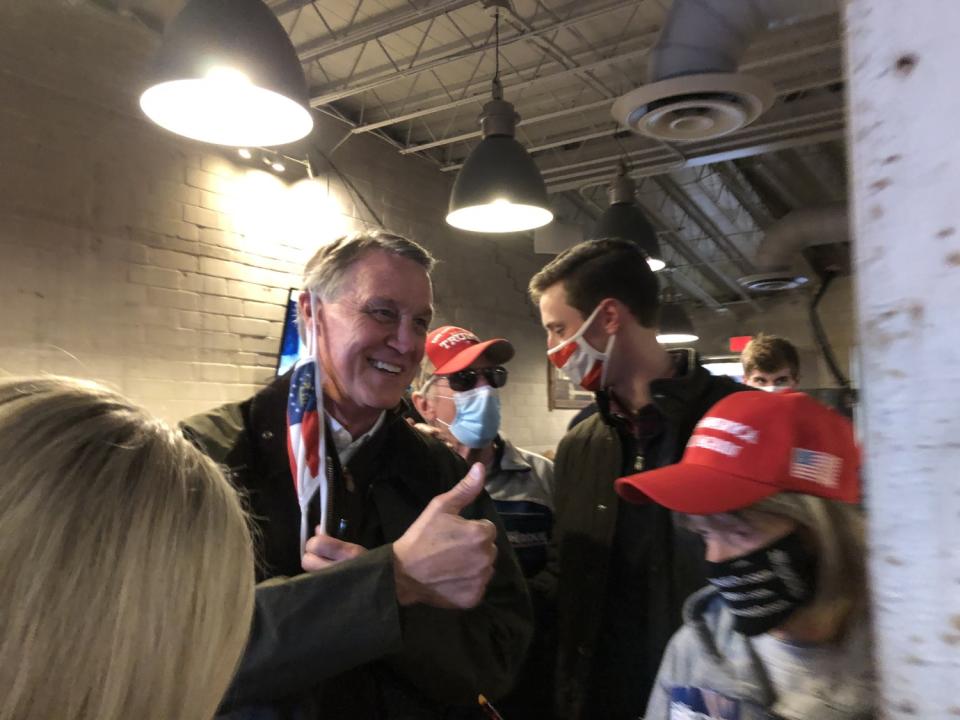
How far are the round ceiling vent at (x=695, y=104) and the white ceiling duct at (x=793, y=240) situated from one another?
4061mm

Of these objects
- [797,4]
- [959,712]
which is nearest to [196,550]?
[959,712]

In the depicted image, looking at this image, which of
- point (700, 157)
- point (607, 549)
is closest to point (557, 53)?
point (700, 157)

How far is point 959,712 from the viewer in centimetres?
50

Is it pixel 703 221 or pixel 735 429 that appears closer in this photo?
pixel 735 429

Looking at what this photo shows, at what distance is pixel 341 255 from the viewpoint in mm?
1573

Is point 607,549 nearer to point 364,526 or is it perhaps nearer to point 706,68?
point 364,526

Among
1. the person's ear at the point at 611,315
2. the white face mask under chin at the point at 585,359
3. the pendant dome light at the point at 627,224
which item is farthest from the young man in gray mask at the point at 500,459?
the pendant dome light at the point at 627,224

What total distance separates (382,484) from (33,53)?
130 inches

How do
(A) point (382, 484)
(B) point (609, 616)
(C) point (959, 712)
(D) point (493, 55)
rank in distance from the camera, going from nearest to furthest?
(C) point (959, 712) → (A) point (382, 484) → (B) point (609, 616) → (D) point (493, 55)

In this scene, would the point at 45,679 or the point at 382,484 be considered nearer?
the point at 45,679

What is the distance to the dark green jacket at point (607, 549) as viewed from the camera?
1.66 m

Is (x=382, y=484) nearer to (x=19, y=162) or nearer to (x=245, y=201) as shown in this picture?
(x=19, y=162)

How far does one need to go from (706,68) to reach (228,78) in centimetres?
177

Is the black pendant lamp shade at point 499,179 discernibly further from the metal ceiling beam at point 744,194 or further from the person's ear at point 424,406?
the metal ceiling beam at point 744,194
